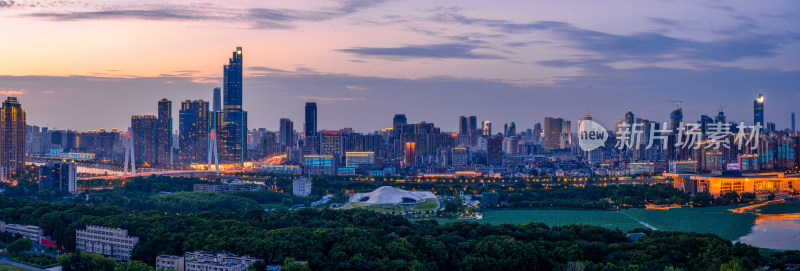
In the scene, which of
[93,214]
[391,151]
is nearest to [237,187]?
[93,214]

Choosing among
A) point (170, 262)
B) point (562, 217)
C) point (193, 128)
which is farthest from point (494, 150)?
point (170, 262)

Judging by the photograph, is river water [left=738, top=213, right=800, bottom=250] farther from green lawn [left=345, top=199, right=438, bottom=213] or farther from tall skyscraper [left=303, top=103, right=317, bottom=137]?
tall skyscraper [left=303, top=103, right=317, bottom=137]

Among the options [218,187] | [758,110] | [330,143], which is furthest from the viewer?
[330,143]

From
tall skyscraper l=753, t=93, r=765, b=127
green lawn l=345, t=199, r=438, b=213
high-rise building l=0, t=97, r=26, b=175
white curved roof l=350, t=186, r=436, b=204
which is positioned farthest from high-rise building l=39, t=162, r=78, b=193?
tall skyscraper l=753, t=93, r=765, b=127

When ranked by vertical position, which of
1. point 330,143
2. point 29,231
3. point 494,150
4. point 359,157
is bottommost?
point 29,231

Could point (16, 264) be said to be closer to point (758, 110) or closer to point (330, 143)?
point (330, 143)

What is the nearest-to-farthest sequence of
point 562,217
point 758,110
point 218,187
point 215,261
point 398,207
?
point 215,261 → point 562,217 → point 398,207 → point 218,187 → point 758,110
